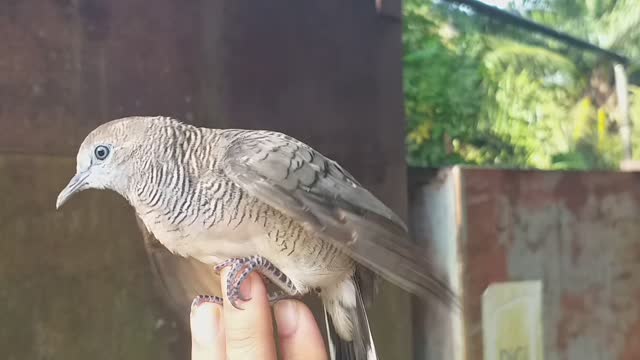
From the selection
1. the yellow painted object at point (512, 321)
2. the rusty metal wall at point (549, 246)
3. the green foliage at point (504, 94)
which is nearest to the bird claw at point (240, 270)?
the rusty metal wall at point (549, 246)

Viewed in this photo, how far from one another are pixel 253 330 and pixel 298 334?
0.15m

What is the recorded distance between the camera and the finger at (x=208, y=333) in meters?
1.21

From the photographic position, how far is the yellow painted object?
272cm

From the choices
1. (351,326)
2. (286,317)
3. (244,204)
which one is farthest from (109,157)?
(351,326)

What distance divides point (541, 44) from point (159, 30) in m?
4.23

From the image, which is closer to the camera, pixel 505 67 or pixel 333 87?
pixel 333 87

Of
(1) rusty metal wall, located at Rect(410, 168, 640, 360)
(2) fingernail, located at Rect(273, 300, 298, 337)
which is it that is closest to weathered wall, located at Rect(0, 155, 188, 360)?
(2) fingernail, located at Rect(273, 300, 298, 337)

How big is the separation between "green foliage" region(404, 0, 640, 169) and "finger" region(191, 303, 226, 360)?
2.54m

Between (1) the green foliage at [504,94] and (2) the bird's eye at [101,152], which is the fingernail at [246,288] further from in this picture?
(1) the green foliage at [504,94]

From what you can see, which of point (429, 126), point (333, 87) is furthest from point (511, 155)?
point (333, 87)

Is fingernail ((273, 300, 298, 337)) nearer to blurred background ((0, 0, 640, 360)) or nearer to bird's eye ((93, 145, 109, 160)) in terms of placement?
blurred background ((0, 0, 640, 360))

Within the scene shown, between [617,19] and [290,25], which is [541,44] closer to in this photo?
[617,19]

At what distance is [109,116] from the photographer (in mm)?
1994

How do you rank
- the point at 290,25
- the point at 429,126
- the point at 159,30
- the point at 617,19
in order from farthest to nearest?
the point at 617,19
the point at 429,126
the point at 290,25
the point at 159,30
